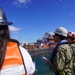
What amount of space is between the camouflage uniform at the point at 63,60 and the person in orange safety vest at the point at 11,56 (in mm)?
3076

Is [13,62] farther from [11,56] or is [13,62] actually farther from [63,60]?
[63,60]

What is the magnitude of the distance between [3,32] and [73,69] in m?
3.73

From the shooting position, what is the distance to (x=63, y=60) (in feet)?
16.9

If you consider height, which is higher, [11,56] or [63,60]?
[11,56]

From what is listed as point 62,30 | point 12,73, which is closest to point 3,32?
point 12,73

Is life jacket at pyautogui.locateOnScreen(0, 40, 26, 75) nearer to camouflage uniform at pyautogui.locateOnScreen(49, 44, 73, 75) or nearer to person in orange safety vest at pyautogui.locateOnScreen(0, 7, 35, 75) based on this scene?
person in orange safety vest at pyautogui.locateOnScreen(0, 7, 35, 75)

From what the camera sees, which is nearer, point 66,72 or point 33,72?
point 33,72

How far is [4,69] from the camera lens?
188cm

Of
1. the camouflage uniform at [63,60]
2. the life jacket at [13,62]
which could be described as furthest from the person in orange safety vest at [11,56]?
the camouflage uniform at [63,60]

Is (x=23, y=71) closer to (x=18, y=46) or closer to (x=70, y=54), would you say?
(x=18, y=46)

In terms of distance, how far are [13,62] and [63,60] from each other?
3.31m

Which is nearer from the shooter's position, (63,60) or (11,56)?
(11,56)

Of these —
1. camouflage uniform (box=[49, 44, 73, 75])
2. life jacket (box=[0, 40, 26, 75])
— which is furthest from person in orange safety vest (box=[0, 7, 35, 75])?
camouflage uniform (box=[49, 44, 73, 75])

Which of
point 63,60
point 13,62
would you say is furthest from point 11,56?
point 63,60
